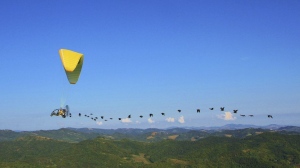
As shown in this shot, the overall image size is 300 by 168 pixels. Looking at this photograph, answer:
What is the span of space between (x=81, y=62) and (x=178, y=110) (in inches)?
883

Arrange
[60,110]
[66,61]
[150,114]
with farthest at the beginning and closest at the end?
[150,114], [60,110], [66,61]

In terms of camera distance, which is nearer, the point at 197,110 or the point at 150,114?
the point at 197,110

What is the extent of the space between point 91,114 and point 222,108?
29278mm

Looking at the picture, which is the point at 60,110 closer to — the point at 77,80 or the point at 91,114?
the point at 77,80

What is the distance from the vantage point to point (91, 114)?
66.8 meters

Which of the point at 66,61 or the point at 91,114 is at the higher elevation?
the point at 66,61

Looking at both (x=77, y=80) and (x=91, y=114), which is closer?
(x=77, y=80)

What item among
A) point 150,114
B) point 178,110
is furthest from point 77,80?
point 178,110

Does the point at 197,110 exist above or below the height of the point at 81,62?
below

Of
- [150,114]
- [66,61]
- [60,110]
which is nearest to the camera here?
[66,61]

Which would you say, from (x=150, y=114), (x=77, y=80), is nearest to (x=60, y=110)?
(x=77, y=80)

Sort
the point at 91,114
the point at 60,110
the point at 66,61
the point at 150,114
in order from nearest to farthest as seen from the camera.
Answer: the point at 66,61, the point at 60,110, the point at 150,114, the point at 91,114

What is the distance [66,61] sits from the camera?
5122 centimetres

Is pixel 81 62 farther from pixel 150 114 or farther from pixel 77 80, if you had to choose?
pixel 150 114
